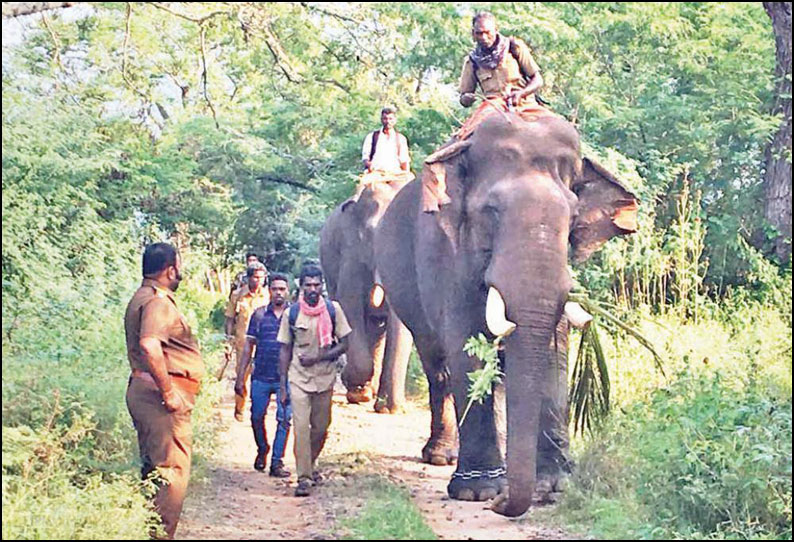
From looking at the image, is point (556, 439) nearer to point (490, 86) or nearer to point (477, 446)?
point (477, 446)

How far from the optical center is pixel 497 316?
9.05 metres

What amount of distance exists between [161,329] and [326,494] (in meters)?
2.85

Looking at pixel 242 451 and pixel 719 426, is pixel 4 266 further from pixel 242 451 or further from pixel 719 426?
pixel 719 426

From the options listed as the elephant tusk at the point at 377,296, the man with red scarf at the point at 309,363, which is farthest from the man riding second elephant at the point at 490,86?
the elephant tusk at the point at 377,296

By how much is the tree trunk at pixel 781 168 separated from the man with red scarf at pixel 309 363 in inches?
291

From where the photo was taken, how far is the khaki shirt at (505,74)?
34.6 ft

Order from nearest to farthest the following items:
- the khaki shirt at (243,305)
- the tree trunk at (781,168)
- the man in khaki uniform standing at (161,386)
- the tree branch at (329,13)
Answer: the man in khaki uniform standing at (161,386) < the tree branch at (329,13) < the khaki shirt at (243,305) < the tree trunk at (781,168)

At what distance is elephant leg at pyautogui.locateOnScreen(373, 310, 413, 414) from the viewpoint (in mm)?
15219

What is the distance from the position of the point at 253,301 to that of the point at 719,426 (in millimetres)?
7504

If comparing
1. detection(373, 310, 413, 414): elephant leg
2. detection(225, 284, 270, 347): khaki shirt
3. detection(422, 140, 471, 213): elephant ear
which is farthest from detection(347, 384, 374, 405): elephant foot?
detection(422, 140, 471, 213): elephant ear

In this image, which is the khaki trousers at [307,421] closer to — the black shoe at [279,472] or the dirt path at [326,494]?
the dirt path at [326,494]

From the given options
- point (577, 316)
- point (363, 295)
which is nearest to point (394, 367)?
point (363, 295)

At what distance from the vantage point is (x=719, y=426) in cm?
885

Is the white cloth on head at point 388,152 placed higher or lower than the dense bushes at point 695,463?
higher
